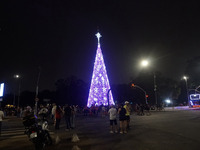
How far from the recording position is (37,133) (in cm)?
700

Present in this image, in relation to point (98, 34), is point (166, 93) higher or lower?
lower

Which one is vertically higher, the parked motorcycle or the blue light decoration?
the blue light decoration

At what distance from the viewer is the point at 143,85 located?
6284cm

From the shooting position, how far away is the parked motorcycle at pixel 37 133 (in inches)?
269

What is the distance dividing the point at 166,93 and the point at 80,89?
33.6 m

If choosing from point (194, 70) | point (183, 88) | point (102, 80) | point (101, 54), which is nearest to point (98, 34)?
point (101, 54)

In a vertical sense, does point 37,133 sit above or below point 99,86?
below

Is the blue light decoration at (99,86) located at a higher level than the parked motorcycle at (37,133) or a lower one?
higher

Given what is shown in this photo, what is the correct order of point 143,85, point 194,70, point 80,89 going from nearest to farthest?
point 194,70 → point 143,85 → point 80,89

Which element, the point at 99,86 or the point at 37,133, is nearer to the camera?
the point at 37,133

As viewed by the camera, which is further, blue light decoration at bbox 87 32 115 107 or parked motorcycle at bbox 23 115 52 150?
blue light decoration at bbox 87 32 115 107

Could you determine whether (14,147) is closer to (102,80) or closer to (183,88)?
(102,80)

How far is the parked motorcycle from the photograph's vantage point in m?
6.84

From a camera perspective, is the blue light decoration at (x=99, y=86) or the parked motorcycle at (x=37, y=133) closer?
the parked motorcycle at (x=37, y=133)
